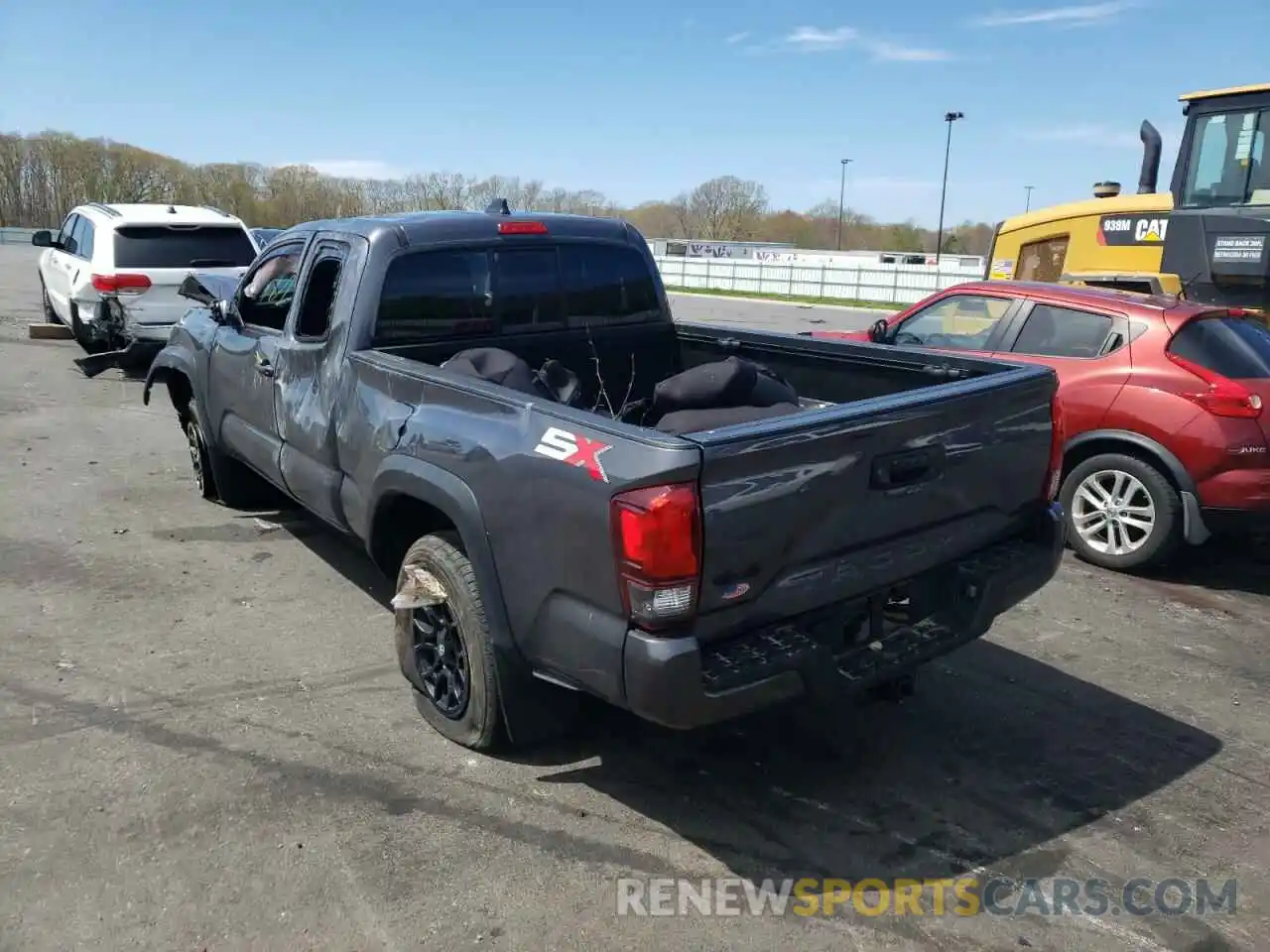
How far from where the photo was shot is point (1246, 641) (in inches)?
197

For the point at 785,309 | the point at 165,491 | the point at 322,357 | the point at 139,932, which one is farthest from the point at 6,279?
the point at 139,932

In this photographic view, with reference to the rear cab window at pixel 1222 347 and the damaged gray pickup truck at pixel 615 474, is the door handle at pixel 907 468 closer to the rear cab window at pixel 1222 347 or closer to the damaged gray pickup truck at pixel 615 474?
the damaged gray pickup truck at pixel 615 474

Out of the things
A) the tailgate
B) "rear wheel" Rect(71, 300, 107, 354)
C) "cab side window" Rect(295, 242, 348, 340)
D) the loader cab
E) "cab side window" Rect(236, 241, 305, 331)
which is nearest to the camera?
the tailgate

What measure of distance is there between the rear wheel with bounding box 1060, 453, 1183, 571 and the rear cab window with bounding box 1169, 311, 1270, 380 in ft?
2.21

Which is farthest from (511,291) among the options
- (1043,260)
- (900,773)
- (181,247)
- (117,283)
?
(181,247)

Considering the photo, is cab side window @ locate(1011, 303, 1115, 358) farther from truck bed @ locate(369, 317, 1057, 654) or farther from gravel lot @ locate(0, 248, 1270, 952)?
truck bed @ locate(369, 317, 1057, 654)

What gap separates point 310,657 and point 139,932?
1.84 meters

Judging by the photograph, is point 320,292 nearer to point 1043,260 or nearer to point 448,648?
point 448,648

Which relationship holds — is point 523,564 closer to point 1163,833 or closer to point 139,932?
point 139,932

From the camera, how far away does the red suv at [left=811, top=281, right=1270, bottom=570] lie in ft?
18.0

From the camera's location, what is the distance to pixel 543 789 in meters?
3.49

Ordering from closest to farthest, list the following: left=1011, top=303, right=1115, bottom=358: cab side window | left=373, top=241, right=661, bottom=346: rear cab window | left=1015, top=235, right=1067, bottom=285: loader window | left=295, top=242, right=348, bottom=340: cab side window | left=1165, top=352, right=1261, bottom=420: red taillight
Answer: left=373, top=241, right=661, bottom=346: rear cab window
left=295, top=242, right=348, bottom=340: cab side window
left=1165, top=352, right=1261, bottom=420: red taillight
left=1011, top=303, right=1115, bottom=358: cab side window
left=1015, top=235, right=1067, bottom=285: loader window

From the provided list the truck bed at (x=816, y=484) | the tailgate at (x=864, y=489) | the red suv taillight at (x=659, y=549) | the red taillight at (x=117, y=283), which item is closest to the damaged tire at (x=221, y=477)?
the truck bed at (x=816, y=484)

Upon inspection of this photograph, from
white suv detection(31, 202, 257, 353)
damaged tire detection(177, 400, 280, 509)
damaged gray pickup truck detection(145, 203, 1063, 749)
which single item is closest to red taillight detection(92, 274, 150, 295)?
white suv detection(31, 202, 257, 353)
